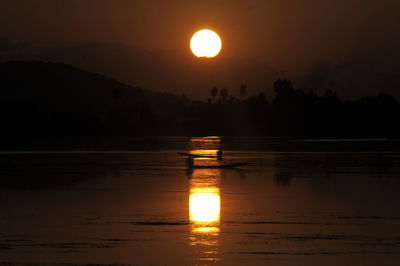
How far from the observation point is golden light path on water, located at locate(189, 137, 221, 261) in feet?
66.4

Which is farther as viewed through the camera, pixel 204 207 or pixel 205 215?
pixel 204 207

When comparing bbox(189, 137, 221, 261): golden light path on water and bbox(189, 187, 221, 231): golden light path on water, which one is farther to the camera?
bbox(189, 187, 221, 231): golden light path on water

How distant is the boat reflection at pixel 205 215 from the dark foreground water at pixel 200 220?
0.12 ft

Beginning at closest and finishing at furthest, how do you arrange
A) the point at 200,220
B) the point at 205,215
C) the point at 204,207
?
the point at 200,220 < the point at 205,215 < the point at 204,207

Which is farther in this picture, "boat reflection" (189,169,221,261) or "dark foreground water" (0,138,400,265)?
"boat reflection" (189,169,221,261)

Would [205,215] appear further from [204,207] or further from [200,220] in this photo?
[204,207]

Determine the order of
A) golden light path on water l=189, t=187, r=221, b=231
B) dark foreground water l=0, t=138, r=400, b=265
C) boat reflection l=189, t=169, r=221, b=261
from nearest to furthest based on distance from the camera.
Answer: dark foreground water l=0, t=138, r=400, b=265 < boat reflection l=189, t=169, r=221, b=261 < golden light path on water l=189, t=187, r=221, b=231

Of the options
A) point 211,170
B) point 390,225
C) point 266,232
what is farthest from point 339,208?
point 211,170

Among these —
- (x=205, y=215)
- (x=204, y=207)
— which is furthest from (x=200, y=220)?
(x=204, y=207)

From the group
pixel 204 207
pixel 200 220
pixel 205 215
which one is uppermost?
pixel 204 207

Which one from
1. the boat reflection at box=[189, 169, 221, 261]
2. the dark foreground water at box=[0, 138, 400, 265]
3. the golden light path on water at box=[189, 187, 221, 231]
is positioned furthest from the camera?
the golden light path on water at box=[189, 187, 221, 231]

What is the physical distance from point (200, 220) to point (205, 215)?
1.36 meters

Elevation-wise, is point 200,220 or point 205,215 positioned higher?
point 205,215

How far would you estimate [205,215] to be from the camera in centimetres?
2731
